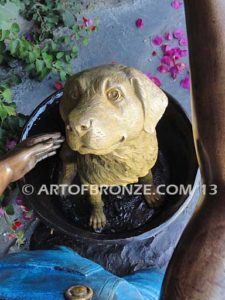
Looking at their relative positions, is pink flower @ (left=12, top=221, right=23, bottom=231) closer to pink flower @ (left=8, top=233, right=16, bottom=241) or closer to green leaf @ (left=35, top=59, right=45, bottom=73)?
pink flower @ (left=8, top=233, right=16, bottom=241)

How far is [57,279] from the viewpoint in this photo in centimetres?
95

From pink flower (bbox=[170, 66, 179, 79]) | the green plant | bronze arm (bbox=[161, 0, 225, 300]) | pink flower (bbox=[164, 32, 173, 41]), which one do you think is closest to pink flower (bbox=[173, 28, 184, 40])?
pink flower (bbox=[164, 32, 173, 41])

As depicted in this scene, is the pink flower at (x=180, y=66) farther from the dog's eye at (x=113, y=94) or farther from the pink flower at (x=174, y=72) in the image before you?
the dog's eye at (x=113, y=94)

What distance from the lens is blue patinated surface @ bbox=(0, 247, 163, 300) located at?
0.86 metres

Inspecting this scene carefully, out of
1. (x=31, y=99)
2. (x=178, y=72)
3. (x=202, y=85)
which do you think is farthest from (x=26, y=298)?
(x=178, y=72)

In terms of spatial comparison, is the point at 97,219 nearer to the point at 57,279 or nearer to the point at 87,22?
the point at 57,279

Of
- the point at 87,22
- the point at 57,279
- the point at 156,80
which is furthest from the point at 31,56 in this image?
the point at 57,279

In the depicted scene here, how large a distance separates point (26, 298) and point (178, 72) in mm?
998

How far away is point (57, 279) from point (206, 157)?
2.24 feet

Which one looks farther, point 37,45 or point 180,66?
point 180,66

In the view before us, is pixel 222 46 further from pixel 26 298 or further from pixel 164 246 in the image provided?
pixel 164 246

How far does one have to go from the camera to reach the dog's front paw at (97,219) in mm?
1304

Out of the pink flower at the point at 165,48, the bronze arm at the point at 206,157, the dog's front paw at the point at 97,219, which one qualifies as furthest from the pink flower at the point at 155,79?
the bronze arm at the point at 206,157

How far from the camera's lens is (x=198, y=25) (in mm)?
349
